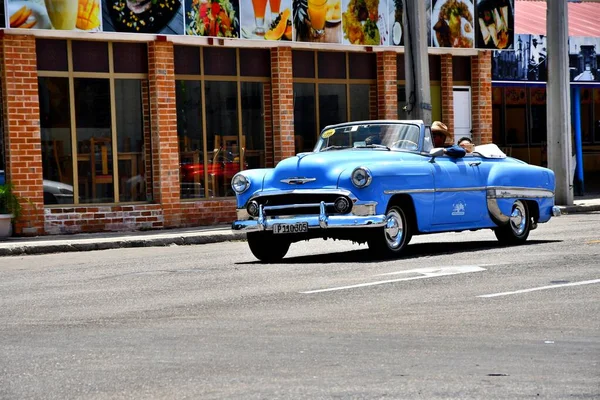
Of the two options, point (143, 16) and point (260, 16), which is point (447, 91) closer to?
point (260, 16)

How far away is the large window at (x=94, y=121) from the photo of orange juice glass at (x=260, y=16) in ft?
7.38

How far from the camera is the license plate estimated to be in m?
14.7

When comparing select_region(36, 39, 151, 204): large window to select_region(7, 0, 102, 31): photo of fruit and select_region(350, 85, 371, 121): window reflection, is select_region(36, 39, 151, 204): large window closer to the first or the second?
select_region(7, 0, 102, 31): photo of fruit

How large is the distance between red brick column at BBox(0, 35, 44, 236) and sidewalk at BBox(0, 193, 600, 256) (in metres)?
0.62

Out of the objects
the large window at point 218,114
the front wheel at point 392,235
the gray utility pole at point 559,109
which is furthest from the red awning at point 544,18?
the front wheel at point 392,235

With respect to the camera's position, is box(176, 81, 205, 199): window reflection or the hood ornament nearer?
the hood ornament

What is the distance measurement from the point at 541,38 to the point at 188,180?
10413 millimetres

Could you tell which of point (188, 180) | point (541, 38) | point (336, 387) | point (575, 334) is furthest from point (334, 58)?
point (336, 387)

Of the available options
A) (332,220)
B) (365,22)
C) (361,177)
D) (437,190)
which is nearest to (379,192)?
(361,177)

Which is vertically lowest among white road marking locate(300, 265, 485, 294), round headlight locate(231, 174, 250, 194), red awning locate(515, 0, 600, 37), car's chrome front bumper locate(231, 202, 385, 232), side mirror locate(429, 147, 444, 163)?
white road marking locate(300, 265, 485, 294)

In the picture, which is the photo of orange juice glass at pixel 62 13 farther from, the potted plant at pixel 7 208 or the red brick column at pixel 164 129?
the potted plant at pixel 7 208

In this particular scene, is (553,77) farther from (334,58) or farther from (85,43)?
(85,43)

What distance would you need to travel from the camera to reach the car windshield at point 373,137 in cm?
1619

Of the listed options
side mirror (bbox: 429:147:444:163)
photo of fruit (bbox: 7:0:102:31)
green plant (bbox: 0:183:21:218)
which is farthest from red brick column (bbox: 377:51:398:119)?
side mirror (bbox: 429:147:444:163)
